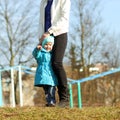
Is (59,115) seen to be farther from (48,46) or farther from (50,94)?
(48,46)

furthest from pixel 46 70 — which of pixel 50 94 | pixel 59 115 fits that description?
pixel 59 115

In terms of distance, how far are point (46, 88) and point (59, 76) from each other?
395 millimetres

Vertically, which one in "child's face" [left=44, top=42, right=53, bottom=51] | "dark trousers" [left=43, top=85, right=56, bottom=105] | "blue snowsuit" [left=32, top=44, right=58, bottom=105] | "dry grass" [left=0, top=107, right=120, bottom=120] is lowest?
"dry grass" [left=0, top=107, right=120, bottom=120]

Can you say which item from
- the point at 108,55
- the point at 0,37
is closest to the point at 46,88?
the point at 0,37

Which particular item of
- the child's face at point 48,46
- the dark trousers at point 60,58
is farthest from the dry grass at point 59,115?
the child's face at point 48,46

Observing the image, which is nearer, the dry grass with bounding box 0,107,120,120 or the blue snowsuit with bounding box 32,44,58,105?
the dry grass with bounding box 0,107,120,120

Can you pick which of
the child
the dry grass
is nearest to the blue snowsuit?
the child

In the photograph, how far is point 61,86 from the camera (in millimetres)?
5574

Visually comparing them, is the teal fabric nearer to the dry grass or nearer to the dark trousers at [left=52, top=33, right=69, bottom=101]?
the dark trousers at [left=52, top=33, right=69, bottom=101]

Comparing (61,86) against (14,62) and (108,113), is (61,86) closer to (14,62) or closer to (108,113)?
(108,113)

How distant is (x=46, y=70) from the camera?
5641 mm

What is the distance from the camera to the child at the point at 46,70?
5.63m

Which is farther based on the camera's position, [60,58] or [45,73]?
[45,73]

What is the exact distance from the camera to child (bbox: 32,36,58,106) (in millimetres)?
5629
